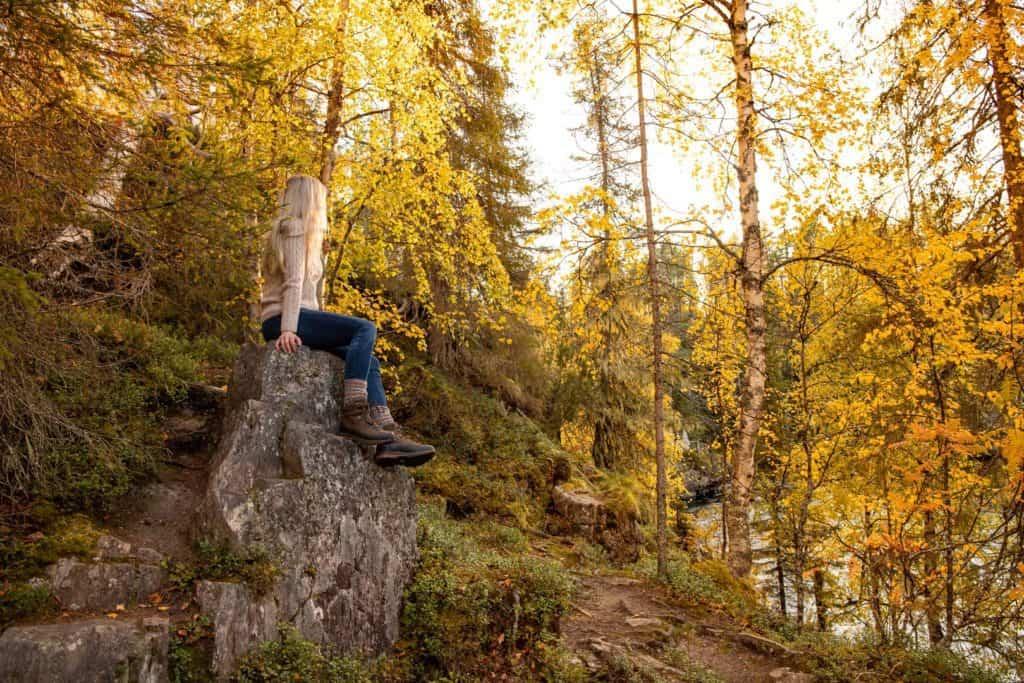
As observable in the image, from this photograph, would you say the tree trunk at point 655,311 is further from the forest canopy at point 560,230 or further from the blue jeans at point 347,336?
the blue jeans at point 347,336

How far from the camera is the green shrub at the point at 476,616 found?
493cm

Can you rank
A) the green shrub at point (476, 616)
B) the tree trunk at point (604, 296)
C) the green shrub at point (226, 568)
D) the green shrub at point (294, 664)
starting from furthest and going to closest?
the tree trunk at point (604, 296) < the green shrub at point (476, 616) < the green shrub at point (226, 568) < the green shrub at point (294, 664)

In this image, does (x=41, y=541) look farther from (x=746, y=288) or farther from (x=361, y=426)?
(x=746, y=288)

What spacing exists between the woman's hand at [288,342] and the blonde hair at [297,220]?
21.1 inches

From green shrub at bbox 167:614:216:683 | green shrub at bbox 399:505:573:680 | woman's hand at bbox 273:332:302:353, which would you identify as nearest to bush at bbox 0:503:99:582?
green shrub at bbox 167:614:216:683

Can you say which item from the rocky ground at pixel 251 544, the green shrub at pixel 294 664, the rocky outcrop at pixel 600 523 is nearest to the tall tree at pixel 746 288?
the rocky ground at pixel 251 544

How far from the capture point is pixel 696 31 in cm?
902

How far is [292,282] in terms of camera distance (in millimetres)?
4664

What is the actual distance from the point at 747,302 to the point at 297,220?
234 inches

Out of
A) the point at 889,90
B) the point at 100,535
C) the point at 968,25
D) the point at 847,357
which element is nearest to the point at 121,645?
Answer: the point at 100,535

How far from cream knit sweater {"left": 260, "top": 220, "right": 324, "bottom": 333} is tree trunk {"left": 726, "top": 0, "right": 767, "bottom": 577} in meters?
5.64

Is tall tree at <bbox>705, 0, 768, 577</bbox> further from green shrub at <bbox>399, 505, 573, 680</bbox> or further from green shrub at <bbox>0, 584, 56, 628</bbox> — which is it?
green shrub at <bbox>0, 584, 56, 628</bbox>

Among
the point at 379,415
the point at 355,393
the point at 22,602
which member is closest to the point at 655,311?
the point at 379,415

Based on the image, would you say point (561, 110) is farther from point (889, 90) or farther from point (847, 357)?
point (847, 357)
